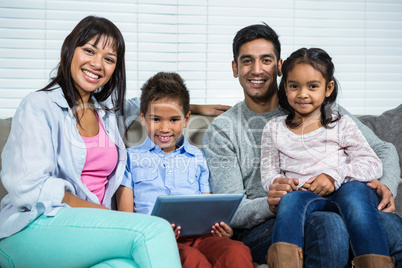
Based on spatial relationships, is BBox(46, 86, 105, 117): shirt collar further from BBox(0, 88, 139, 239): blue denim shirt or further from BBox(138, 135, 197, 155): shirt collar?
BBox(138, 135, 197, 155): shirt collar

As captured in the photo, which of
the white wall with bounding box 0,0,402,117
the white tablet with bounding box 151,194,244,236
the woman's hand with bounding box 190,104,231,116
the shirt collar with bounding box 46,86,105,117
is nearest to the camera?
the white tablet with bounding box 151,194,244,236

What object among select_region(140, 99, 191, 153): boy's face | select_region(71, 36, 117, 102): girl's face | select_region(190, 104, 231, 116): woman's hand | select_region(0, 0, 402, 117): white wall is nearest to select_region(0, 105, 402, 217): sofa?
select_region(190, 104, 231, 116): woman's hand

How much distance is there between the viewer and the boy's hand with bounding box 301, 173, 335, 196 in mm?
1499

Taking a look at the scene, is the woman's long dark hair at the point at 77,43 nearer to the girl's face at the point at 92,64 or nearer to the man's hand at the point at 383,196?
the girl's face at the point at 92,64

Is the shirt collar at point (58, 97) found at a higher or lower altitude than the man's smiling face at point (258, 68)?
lower

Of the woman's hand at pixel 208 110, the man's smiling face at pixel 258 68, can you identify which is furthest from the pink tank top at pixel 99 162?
the man's smiling face at pixel 258 68

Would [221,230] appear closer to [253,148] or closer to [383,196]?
[253,148]

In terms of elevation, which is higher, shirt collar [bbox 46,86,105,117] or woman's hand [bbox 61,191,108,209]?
shirt collar [bbox 46,86,105,117]

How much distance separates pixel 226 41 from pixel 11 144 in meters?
1.53

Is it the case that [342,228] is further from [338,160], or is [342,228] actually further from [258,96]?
[258,96]

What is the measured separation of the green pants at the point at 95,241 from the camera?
1131 millimetres

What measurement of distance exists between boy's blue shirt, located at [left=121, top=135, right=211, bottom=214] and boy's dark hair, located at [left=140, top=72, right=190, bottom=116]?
0.51 ft

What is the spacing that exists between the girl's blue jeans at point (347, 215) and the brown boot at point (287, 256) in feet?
0.06

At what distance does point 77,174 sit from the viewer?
1468 mm
